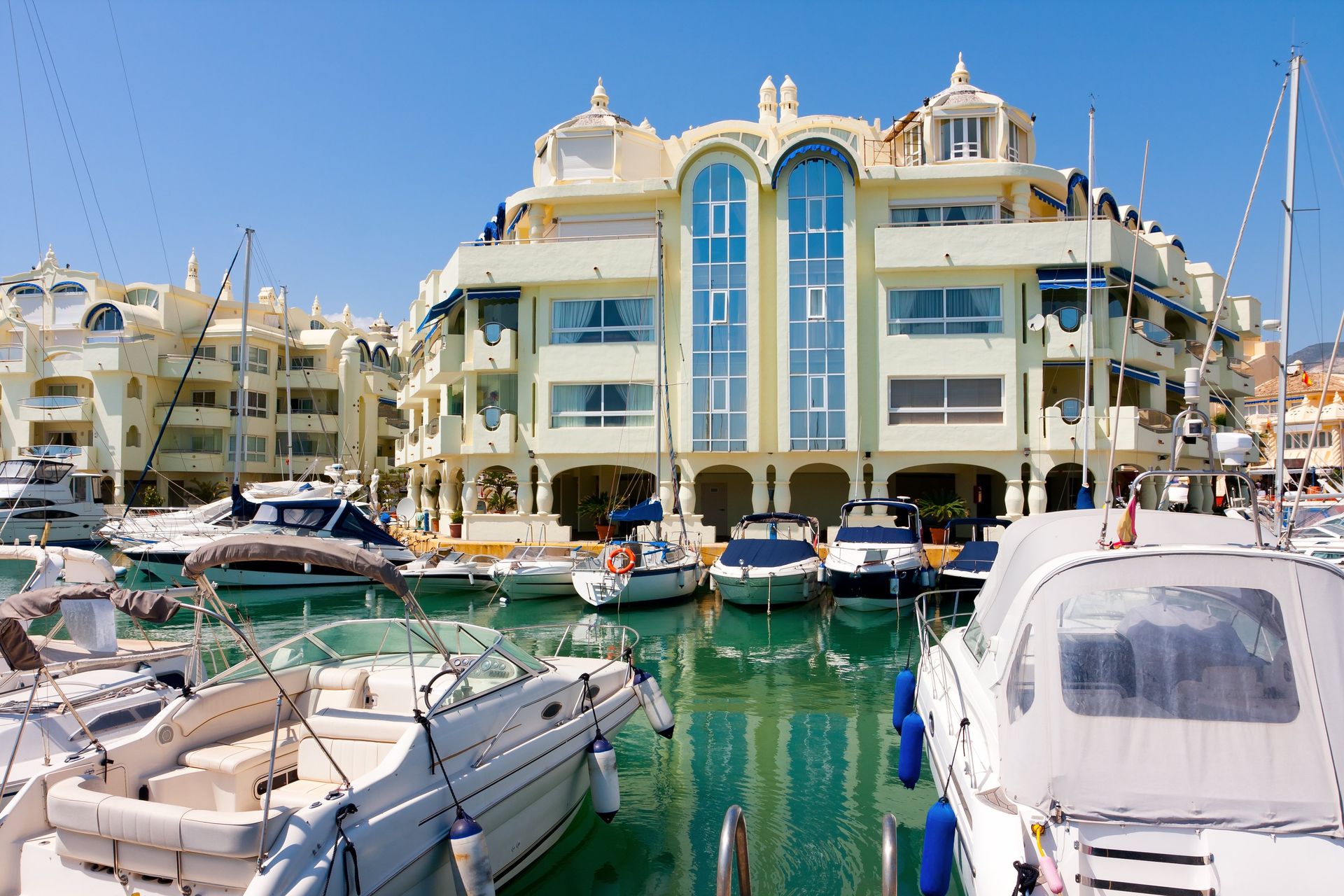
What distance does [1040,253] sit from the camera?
29062 mm

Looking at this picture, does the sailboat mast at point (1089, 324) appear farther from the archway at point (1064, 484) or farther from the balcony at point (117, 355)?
the balcony at point (117, 355)

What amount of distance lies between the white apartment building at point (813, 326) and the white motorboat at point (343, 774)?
21.4 meters

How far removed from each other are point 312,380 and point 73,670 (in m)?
46.3

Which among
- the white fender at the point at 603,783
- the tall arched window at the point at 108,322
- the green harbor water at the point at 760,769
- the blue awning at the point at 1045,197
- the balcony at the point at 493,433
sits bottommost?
the green harbor water at the point at 760,769

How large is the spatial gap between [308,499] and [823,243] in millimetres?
18329

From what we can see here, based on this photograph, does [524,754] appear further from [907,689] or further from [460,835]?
[907,689]

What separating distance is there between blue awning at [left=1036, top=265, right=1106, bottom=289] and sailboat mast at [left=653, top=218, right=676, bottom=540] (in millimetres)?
12218

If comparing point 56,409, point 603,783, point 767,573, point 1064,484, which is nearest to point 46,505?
point 56,409

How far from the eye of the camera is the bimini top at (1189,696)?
16.2 feet

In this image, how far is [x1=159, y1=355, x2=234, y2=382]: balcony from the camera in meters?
49.5

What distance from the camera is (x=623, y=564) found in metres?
22.7

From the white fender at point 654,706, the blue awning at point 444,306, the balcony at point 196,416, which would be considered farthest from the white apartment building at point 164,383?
the white fender at point 654,706

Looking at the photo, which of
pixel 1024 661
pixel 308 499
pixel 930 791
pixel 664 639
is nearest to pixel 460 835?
pixel 1024 661

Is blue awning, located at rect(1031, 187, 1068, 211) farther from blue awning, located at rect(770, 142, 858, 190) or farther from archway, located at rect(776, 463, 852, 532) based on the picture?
archway, located at rect(776, 463, 852, 532)
